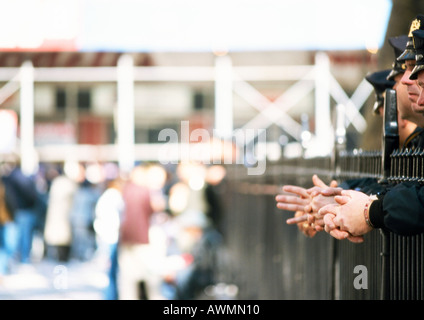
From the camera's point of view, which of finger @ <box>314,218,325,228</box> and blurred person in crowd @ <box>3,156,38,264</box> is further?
blurred person in crowd @ <box>3,156,38,264</box>

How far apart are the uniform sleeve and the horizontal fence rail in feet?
0.40

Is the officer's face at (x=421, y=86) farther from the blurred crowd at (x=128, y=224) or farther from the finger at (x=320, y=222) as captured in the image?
the blurred crowd at (x=128, y=224)

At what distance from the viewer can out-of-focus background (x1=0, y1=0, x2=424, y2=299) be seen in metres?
17.2

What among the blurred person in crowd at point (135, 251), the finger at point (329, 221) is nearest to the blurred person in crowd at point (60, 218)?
the blurred person in crowd at point (135, 251)

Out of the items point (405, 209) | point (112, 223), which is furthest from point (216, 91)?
point (405, 209)

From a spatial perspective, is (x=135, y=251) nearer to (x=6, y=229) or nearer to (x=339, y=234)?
(x=6, y=229)

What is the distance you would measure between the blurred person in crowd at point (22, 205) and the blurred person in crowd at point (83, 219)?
3.01ft

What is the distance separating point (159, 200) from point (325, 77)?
11.4 m

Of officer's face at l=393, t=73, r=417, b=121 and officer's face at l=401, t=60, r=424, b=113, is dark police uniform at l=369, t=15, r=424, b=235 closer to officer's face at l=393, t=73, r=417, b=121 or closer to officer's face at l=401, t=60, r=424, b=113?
officer's face at l=401, t=60, r=424, b=113

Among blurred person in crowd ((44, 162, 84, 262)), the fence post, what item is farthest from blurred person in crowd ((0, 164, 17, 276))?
the fence post

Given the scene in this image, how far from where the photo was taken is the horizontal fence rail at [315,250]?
3.39m

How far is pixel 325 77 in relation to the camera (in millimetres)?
25500
